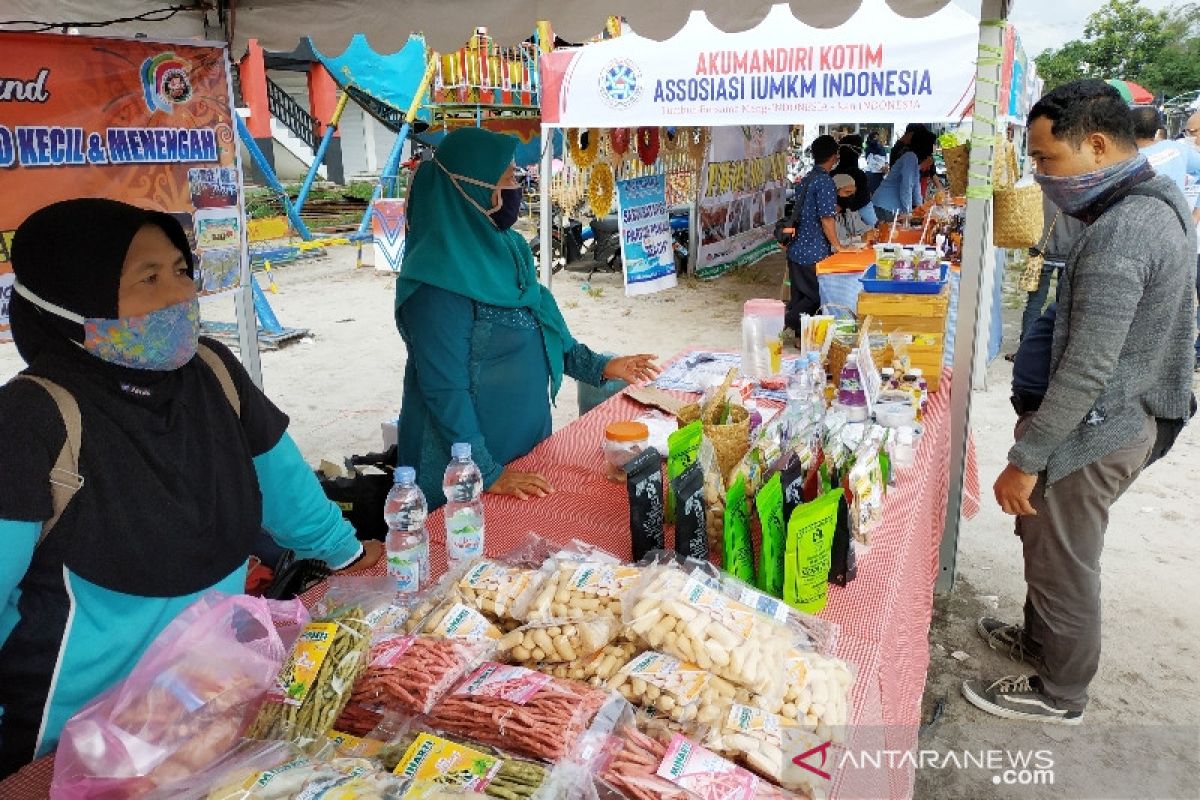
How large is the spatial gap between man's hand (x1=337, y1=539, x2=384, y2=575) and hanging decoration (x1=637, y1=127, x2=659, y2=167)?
7.51 meters

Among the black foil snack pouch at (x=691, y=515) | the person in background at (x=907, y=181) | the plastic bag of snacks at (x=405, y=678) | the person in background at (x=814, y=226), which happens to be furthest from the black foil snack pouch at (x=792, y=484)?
the person in background at (x=907, y=181)

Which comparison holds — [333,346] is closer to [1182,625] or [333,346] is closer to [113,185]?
[113,185]

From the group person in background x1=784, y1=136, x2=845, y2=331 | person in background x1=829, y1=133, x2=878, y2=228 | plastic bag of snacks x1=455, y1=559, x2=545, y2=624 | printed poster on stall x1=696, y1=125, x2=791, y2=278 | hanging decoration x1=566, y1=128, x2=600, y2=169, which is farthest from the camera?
printed poster on stall x1=696, y1=125, x2=791, y2=278

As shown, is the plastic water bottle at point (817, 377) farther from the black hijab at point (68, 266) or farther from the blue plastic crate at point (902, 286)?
the black hijab at point (68, 266)

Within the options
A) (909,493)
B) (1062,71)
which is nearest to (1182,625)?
(909,493)

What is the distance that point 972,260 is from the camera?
3209 millimetres

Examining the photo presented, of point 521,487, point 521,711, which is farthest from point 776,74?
point 521,711

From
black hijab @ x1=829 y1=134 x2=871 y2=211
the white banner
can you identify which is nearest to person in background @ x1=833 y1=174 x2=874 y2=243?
black hijab @ x1=829 y1=134 x2=871 y2=211

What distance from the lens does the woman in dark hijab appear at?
1.33m

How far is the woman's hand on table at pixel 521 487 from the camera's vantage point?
2.36 metres

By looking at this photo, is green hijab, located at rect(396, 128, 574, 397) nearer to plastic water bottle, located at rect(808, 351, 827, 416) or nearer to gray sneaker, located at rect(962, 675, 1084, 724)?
plastic water bottle, located at rect(808, 351, 827, 416)

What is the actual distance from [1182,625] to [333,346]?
737 cm

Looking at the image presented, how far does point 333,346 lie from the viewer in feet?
27.4

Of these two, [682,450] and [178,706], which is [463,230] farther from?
[178,706]
